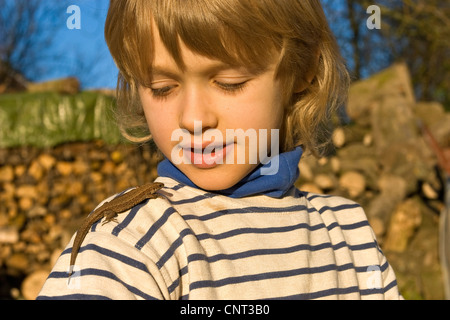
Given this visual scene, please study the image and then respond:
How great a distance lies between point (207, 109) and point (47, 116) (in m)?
4.00

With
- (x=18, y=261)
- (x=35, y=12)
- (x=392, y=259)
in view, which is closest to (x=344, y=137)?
(x=392, y=259)

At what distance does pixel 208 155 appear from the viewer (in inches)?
51.6

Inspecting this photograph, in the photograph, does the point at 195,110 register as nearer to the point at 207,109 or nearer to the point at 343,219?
the point at 207,109

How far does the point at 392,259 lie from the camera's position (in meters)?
4.15

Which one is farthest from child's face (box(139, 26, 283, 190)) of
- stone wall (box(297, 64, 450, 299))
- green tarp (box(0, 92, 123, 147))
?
green tarp (box(0, 92, 123, 147))

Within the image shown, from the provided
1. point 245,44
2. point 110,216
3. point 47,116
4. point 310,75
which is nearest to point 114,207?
point 110,216

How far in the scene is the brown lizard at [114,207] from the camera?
115cm

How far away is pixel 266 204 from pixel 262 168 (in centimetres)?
10

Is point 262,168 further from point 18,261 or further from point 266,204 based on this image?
point 18,261

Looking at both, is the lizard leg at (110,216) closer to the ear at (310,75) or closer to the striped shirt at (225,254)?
the striped shirt at (225,254)

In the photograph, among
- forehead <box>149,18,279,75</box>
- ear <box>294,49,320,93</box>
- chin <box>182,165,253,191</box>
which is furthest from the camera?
ear <box>294,49,320,93</box>

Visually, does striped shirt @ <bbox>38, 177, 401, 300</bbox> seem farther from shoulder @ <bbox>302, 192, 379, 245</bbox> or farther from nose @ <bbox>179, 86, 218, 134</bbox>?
nose @ <bbox>179, 86, 218, 134</bbox>

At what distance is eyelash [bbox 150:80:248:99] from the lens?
1279mm
